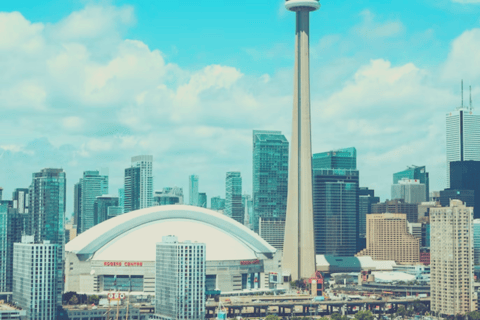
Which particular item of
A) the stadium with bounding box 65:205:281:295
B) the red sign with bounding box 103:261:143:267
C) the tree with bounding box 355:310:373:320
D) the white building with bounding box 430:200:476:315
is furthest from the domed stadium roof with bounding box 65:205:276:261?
the white building with bounding box 430:200:476:315

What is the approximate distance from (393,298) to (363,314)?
2649 centimetres

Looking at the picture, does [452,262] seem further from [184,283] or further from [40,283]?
[40,283]

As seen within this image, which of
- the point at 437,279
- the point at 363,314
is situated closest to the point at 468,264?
the point at 437,279

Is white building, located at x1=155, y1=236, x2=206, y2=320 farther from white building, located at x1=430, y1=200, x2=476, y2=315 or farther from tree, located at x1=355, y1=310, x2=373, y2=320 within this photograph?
white building, located at x1=430, y1=200, x2=476, y2=315

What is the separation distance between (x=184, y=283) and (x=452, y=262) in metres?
57.1

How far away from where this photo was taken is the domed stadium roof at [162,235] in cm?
18138

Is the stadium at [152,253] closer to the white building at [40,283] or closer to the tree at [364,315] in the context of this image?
the tree at [364,315]

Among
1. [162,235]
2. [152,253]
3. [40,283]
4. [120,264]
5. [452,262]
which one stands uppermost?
[162,235]

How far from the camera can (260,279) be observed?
192375 millimetres

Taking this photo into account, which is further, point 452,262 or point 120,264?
point 120,264

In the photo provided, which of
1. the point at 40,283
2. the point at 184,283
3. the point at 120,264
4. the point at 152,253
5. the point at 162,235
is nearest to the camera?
the point at 40,283

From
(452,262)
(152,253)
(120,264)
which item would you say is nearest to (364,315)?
(452,262)

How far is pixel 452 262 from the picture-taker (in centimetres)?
17162

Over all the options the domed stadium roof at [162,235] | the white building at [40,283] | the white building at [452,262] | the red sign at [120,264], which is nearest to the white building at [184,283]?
the white building at [40,283]
